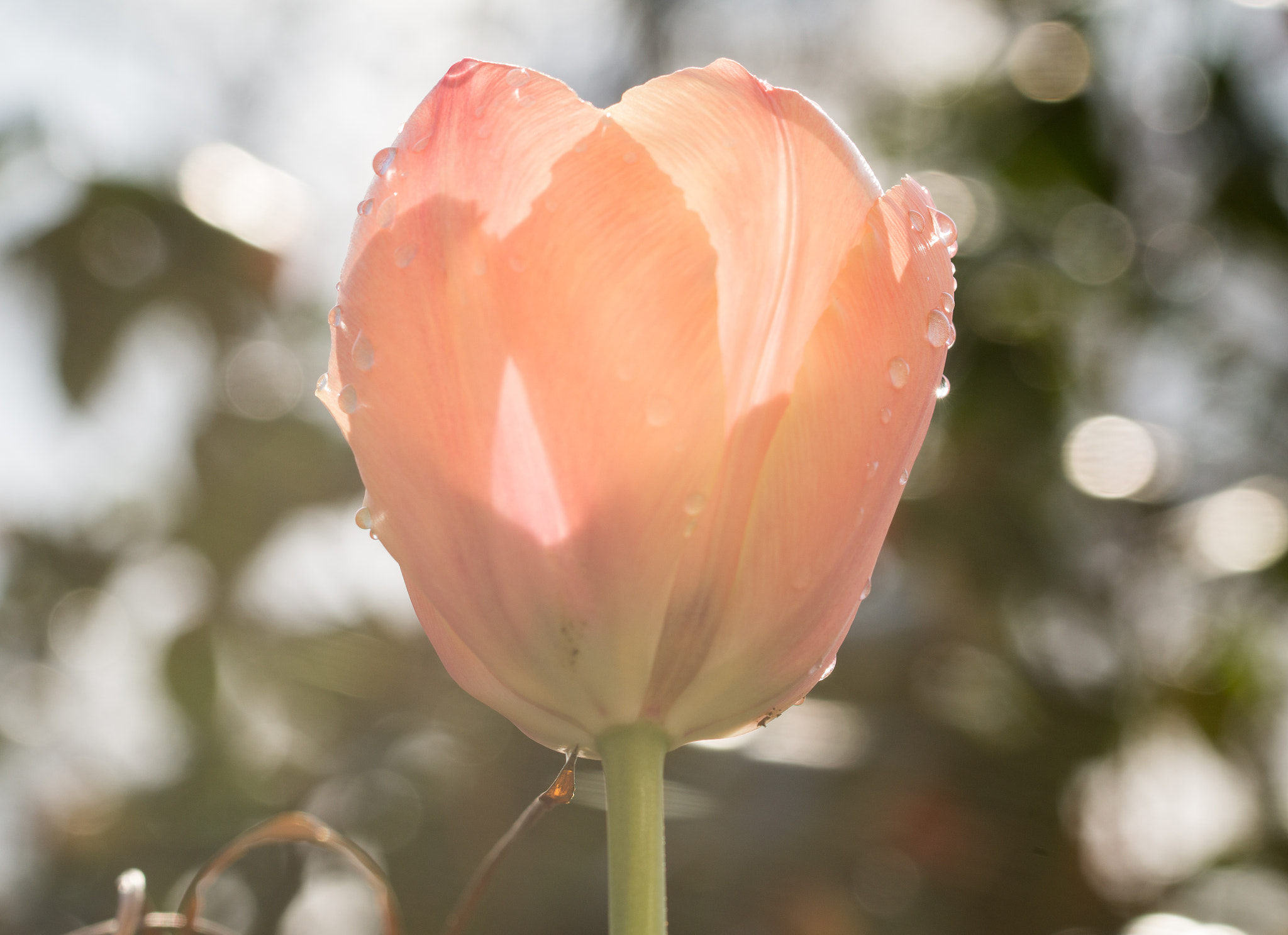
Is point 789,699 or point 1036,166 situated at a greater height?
point 1036,166

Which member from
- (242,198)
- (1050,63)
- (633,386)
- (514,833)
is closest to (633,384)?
(633,386)

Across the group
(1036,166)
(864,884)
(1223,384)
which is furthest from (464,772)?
(1223,384)

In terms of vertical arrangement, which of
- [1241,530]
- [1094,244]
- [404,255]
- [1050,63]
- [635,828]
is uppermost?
[1050,63]

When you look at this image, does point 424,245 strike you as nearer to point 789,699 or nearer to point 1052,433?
point 789,699

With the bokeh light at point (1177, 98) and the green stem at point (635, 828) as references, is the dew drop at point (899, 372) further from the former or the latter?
the bokeh light at point (1177, 98)

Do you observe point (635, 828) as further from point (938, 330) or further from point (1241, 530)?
point (1241, 530)

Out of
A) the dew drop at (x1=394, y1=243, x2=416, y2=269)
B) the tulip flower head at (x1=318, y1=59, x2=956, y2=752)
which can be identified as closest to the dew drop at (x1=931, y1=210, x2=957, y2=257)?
the tulip flower head at (x1=318, y1=59, x2=956, y2=752)
